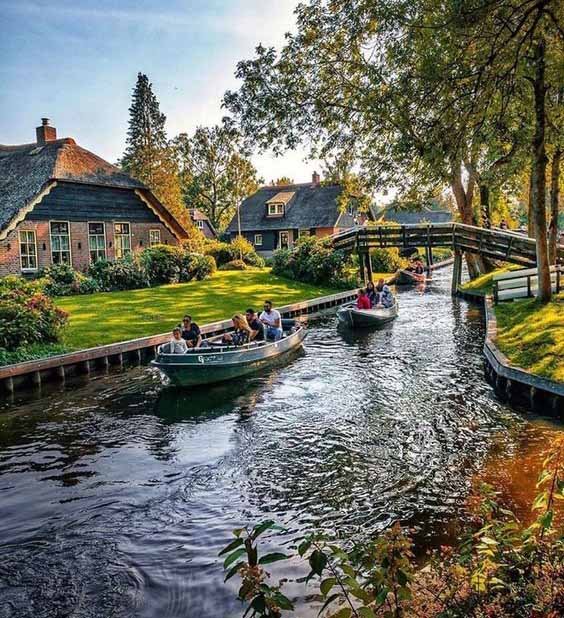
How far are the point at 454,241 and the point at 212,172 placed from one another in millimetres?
46166

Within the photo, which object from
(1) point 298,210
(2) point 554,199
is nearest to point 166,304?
(2) point 554,199

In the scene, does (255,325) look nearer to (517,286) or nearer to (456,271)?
(517,286)

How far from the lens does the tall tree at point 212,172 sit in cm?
7050

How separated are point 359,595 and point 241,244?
1577 inches

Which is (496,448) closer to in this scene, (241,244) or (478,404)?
(478,404)

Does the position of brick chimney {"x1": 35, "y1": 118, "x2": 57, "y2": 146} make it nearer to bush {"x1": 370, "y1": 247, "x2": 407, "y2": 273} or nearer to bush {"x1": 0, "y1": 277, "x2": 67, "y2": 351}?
bush {"x1": 0, "y1": 277, "x2": 67, "y2": 351}

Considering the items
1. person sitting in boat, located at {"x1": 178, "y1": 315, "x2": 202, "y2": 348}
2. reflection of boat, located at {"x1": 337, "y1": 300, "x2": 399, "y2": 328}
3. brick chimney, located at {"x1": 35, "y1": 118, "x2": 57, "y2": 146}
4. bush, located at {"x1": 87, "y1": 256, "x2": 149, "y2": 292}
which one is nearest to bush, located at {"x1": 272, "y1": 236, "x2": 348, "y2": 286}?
bush, located at {"x1": 87, "y1": 256, "x2": 149, "y2": 292}

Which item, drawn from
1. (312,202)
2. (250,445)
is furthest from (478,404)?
(312,202)

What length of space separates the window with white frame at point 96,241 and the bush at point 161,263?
2166mm

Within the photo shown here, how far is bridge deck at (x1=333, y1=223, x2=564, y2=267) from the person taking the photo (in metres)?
29.2

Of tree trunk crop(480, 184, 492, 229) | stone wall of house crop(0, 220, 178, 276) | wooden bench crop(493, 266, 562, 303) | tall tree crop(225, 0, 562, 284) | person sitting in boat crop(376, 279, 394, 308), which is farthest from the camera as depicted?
tree trunk crop(480, 184, 492, 229)

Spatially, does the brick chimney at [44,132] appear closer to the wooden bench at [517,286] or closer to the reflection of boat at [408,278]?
the reflection of boat at [408,278]

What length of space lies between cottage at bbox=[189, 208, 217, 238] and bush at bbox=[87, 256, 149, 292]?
109 feet

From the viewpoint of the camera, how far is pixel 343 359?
58.4 ft
